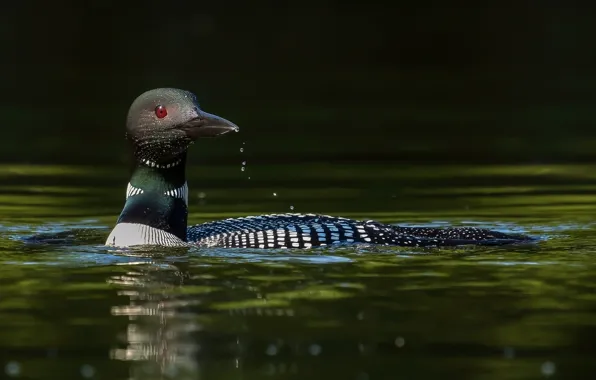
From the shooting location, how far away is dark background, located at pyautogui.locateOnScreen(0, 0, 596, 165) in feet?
55.4

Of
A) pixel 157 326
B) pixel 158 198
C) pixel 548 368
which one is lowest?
pixel 548 368

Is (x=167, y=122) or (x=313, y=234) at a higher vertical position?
(x=167, y=122)

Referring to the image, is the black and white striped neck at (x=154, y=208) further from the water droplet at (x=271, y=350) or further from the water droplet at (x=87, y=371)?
the water droplet at (x=87, y=371)

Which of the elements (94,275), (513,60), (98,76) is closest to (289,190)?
(94,275)

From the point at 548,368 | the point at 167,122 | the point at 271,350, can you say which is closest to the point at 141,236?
the point at 167,122

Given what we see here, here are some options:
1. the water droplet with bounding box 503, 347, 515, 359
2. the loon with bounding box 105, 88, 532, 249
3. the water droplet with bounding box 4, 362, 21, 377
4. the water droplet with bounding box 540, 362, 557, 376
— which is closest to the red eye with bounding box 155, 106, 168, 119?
the loon with bounding box 105, 88, 532, 249

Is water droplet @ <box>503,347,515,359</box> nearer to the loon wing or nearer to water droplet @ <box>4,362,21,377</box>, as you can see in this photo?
water droplet @ <box>4,362,21,377</box>

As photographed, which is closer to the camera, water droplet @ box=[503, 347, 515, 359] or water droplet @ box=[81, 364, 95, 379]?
water droplet @ box=[81, 364, 95, 379]

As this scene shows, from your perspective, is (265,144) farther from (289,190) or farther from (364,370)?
(364,370)

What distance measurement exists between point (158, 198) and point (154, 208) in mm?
74

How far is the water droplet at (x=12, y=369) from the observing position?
6.67m

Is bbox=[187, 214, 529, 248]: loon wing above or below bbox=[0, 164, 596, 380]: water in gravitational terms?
above

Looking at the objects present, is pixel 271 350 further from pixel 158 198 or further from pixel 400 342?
pixel 158 198

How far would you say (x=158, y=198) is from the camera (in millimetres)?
9969
